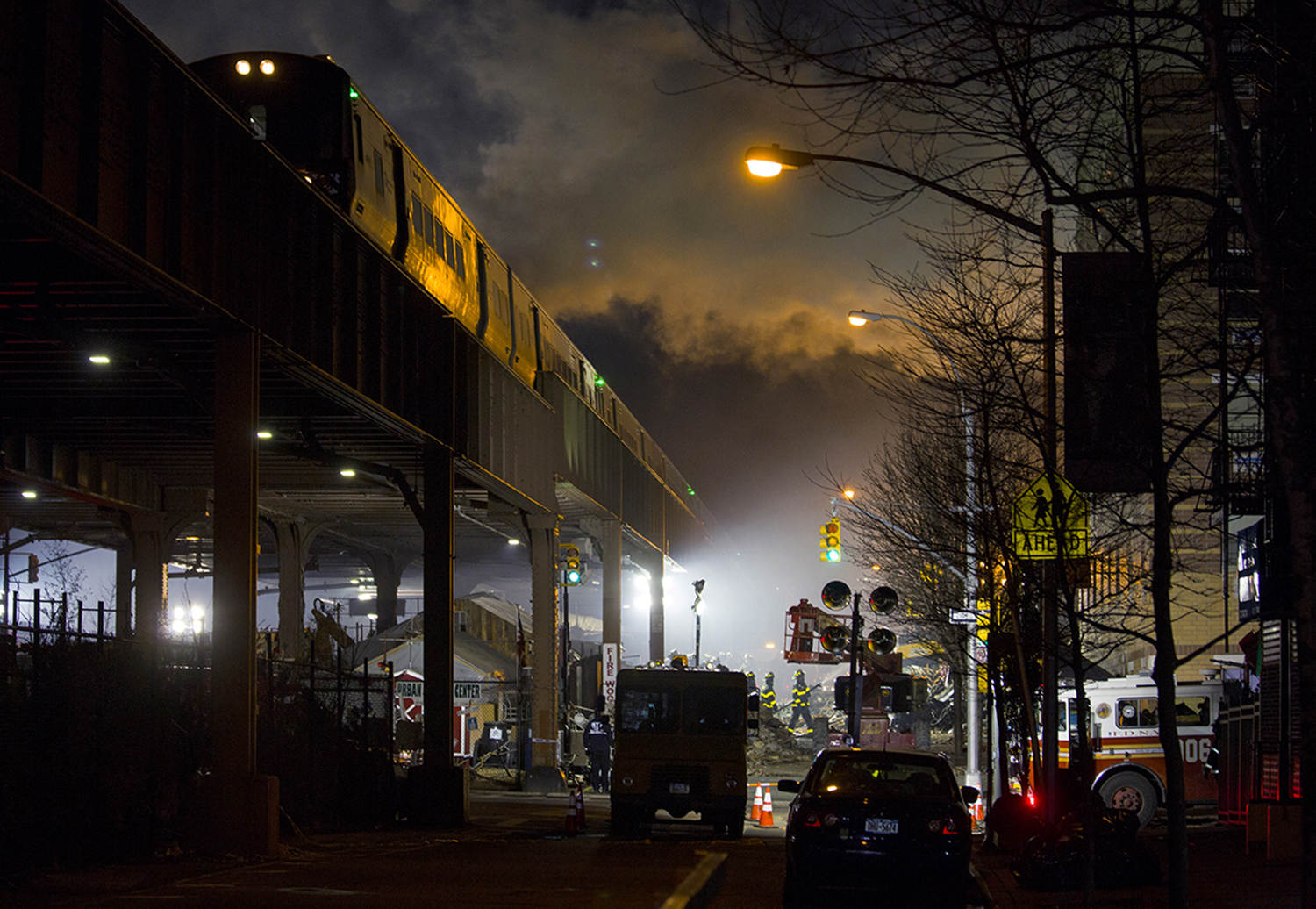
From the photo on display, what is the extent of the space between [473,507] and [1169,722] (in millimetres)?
25709

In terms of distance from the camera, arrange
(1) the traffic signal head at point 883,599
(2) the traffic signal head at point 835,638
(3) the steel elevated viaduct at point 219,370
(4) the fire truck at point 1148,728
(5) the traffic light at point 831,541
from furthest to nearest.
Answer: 1. (5) the traffic light at point 831,541
2. (4) the fire truck at point 1148,728
3. (2) the traffic signal head at point 835,638
4. (1) the traffic signal head at point 883,599
5. (3) the steel elevated viaduct at point 219,370

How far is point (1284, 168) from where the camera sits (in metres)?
11.0

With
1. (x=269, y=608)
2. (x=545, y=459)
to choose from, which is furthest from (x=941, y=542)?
(x=269, y=608)

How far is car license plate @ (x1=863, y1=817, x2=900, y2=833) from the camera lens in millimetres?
13977

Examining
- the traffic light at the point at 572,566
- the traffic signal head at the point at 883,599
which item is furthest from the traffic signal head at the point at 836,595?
the traffic light at the point at 572,566

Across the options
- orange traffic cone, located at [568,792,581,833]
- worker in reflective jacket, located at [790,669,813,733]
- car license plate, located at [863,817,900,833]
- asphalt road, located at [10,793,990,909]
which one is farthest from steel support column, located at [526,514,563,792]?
worker in reflective jacket, located at [790,669,813,733]

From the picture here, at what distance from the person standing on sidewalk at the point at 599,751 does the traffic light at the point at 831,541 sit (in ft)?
21.4

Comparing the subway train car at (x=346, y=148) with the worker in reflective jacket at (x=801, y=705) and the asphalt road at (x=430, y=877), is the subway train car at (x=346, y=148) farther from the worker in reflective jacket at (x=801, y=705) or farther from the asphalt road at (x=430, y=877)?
the worker in reflective jacket at (x=801, y=705)

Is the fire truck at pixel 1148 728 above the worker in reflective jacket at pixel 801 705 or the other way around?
above

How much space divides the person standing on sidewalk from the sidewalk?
50.0 feet

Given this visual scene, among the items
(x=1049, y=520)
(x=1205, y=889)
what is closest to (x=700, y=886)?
(x=1049, y=520)

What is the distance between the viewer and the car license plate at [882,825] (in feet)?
45.9

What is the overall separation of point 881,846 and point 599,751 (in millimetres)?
20470

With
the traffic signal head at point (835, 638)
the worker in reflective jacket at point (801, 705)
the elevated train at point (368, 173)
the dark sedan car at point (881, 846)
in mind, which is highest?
the elevated train at point (368, 173)
